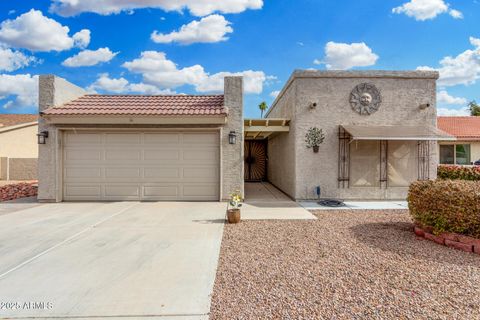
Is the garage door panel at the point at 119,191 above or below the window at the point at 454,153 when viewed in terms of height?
below

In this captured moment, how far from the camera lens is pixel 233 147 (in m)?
11.5

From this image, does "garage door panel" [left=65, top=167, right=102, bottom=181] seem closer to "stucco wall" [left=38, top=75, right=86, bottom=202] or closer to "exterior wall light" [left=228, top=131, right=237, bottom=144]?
"stucco wall" [left=38, top=75, right=86, bottom=202]

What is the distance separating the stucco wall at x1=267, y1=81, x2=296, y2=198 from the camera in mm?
12109

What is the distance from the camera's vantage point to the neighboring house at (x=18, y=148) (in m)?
19.3

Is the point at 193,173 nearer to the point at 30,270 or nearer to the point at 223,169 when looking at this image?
the point at 223,169

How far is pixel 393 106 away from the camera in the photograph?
1150 centimetres

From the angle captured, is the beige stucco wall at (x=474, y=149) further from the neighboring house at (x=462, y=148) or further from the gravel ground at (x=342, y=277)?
the gravel ground at (x=342, y=277)

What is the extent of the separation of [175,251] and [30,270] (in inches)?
104

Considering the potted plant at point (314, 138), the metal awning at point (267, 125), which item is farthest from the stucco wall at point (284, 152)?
the potted plant at point (314, 138)

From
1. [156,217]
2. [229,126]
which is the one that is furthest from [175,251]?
[229,126]

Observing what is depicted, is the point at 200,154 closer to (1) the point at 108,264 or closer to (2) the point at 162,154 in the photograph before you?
(2) the point at 162,154

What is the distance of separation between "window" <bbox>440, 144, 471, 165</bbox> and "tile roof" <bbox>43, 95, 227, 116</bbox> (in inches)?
807

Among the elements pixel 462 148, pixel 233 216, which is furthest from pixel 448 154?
pixel 233 216

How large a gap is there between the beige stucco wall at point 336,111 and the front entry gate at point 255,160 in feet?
29.3
